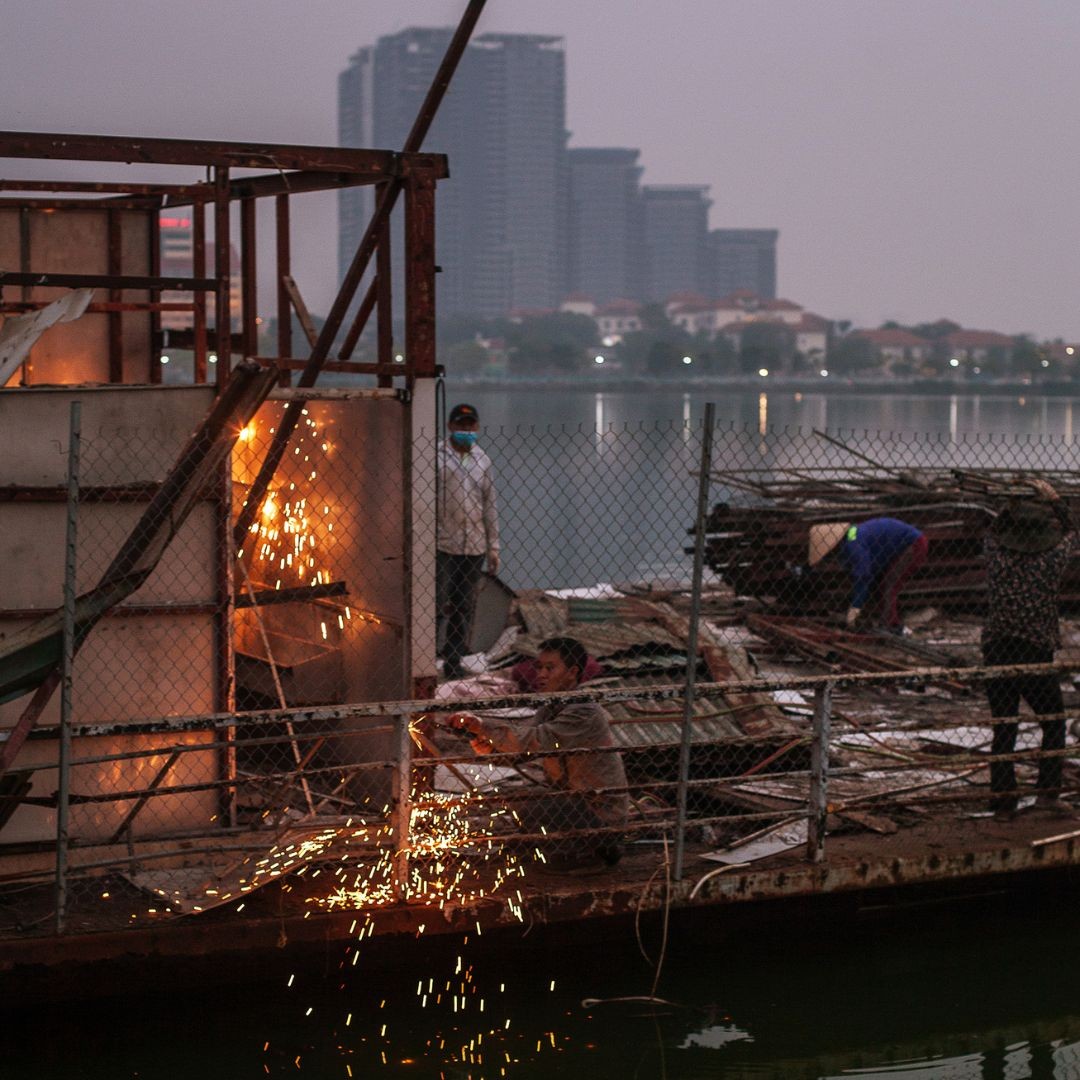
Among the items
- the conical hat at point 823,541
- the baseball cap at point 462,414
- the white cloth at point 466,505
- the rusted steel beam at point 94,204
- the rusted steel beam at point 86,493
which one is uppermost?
the rusted steel beam at point 94,204

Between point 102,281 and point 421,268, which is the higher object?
point 421,268

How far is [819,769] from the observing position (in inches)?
327

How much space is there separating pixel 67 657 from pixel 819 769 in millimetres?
3740

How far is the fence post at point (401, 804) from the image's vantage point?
7.72 metres

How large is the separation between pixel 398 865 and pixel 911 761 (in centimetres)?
300

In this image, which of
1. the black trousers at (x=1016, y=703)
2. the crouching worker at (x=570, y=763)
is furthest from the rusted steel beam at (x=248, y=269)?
the black trousers at (x=1016, y=703)

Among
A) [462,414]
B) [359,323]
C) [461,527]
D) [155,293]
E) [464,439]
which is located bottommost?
[461,527]

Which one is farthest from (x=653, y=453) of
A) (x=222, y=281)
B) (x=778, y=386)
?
(x=778, y=386)

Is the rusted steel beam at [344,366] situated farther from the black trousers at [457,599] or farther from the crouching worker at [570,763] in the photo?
the black trousers at [457,599]

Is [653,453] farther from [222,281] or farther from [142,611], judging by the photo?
[142,611]

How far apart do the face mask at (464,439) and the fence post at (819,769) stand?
16.3 feet

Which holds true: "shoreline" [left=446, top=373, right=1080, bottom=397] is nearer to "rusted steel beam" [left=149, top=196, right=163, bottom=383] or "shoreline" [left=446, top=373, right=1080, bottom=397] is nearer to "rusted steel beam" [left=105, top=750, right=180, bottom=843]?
"rusted steel beam" [left=149, top=196, right=163, bottom=383]

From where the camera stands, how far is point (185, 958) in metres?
7.62

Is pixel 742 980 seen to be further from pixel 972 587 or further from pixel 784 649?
pixel 972 587
